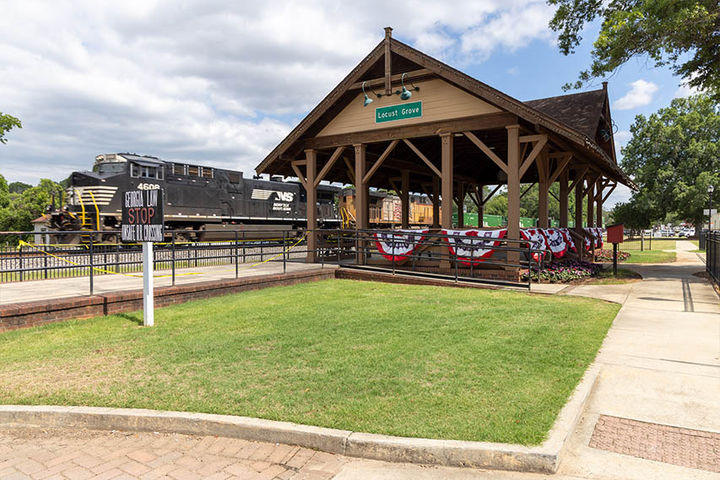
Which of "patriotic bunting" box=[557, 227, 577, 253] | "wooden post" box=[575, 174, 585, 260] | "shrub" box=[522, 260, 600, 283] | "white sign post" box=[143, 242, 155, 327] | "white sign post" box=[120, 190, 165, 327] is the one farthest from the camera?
"wooden post" box=[575, 174, 585, 260]

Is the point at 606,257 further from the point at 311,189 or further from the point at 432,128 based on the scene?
the point at 311,189

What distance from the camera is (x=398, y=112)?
1320 cm

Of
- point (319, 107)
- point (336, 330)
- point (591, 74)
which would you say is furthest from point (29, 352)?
point (591, 74)

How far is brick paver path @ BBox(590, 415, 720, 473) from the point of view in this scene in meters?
3.16

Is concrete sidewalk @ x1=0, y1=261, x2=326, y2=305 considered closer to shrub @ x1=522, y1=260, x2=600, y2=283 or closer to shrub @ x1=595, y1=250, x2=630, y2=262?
shrub @ x1=522, y1=260, x2=600, y2=283

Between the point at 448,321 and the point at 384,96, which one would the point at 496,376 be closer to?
the point at 448,321

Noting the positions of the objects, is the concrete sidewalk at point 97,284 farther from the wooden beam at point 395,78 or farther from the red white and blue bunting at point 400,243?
the wooden beam at point 395,78

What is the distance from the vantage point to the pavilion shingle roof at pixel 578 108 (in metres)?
15.6

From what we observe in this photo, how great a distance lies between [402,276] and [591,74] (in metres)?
9.26

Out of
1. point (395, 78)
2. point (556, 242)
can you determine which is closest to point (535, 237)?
point (556, 242)

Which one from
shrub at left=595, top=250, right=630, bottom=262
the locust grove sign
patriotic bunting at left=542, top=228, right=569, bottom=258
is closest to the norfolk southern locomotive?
the locust grove sign

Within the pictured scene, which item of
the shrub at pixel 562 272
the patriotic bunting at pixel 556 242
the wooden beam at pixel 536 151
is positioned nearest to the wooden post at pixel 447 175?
the wooden beam at pixel 536 151

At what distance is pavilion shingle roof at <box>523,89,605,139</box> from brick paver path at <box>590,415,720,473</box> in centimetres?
1349

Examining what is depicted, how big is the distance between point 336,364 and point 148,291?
12.6 ft
